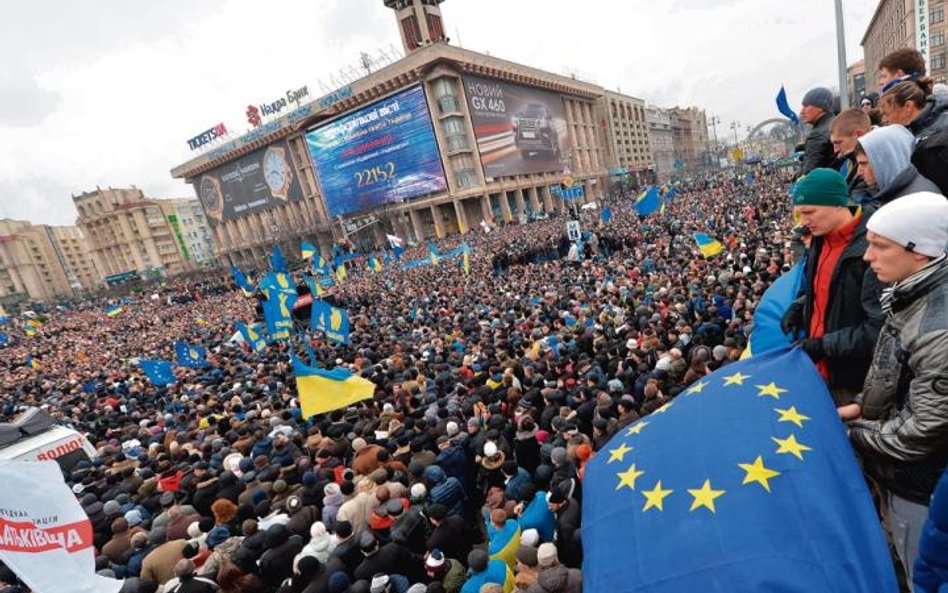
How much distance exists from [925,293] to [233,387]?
13.4 metres

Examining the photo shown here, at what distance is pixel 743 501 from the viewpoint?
215cm

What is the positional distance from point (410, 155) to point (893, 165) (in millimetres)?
58373

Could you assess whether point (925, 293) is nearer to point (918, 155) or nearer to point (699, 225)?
point (918, 155)

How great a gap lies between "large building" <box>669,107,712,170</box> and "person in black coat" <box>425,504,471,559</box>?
139447 mm

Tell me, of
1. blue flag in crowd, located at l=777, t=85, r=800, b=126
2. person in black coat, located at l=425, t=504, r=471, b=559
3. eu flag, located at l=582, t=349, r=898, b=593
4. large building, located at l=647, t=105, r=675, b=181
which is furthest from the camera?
large building, located at l=647, t=105, r=675, b=181

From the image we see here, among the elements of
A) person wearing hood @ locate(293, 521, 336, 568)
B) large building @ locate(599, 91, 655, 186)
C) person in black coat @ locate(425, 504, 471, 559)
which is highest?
large building @ locate(599, 91, 655, 186)

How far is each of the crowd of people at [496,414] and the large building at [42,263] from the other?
120 m

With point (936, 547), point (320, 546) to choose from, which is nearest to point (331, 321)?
point (320, 546)

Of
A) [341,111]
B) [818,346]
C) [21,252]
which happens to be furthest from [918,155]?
[21,252]

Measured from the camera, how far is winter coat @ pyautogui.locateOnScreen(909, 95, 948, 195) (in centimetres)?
335

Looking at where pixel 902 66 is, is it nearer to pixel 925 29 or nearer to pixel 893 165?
pixel 893 165

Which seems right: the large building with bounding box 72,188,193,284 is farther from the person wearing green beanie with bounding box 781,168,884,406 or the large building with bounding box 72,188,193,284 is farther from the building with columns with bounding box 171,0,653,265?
the person wearing green beanie with bounding box 781,168,884,406

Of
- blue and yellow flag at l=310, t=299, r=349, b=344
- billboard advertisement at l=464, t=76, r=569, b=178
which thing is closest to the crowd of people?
blue and yellow flag at l=310, t=299, r=349, b=344

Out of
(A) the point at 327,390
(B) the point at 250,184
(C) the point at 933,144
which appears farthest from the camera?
(B) the point at 250,184
